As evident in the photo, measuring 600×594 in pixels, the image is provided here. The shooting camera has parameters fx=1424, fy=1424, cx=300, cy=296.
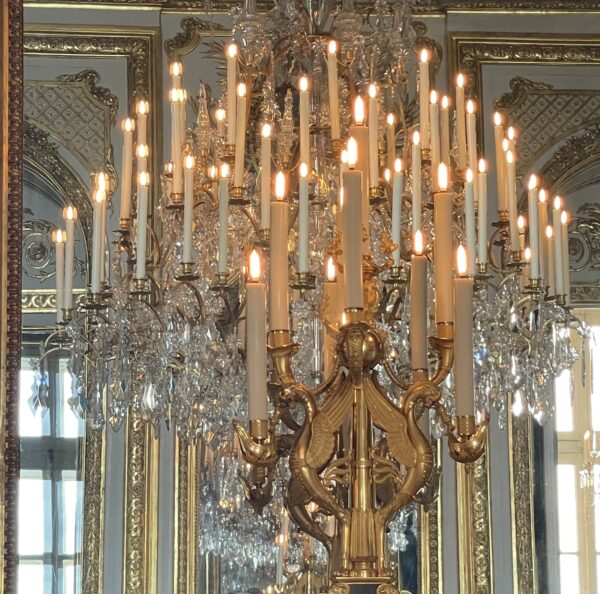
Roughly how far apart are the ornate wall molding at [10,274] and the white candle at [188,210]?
16.5 inches

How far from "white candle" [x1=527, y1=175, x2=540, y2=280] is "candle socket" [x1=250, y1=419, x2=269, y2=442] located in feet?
4.62

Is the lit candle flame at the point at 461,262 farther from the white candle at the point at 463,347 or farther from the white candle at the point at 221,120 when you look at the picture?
the white candle at the point at 221,120

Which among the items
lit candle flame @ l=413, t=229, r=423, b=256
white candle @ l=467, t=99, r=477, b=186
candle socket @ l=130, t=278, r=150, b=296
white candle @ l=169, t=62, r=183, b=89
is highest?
white candle @ l=169, t=62, r=183, b=89

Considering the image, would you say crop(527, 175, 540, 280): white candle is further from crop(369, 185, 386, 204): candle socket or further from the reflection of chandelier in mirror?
crop(369, 185, 386, 204): candle socket

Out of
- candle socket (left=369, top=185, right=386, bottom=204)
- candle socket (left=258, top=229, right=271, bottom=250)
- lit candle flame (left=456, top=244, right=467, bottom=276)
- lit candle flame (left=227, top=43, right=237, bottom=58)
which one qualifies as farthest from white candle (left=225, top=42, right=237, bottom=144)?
lit candle flame (left=456, top=244, right=467, bottom=276)

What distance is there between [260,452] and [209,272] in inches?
62.3

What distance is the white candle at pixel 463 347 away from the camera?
2.00 metres

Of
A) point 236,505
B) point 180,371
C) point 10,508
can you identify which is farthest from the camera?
point 236,505

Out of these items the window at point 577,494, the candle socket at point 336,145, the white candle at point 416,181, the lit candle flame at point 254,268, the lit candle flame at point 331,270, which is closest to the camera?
the lit candle flame at point 254,268

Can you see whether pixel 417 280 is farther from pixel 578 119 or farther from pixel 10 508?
pixel 578 119

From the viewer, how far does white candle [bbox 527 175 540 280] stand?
323cm

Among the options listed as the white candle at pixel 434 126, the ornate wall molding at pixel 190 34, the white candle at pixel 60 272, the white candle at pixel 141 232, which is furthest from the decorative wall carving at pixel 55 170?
the white candle at pixel 434 126

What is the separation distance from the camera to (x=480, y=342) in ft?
11.4

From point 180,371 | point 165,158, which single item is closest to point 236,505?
point 180,371
